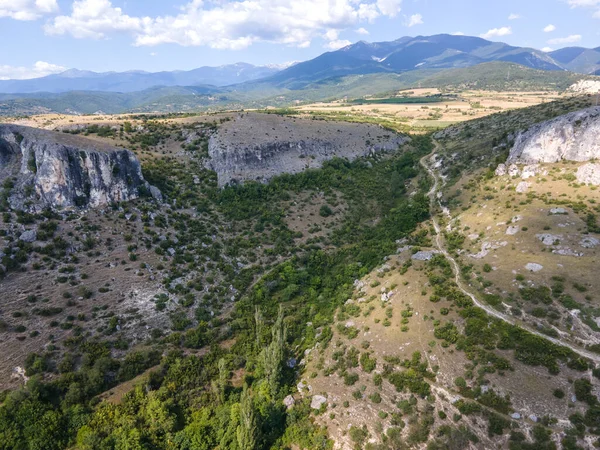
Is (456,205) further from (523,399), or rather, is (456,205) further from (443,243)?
(523,399)

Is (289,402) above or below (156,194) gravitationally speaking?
below

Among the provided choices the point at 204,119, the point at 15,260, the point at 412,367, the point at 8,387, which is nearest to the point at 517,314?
the point at 412,367

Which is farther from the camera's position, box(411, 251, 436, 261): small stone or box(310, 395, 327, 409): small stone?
box(411, 251, 436, 261): small stone

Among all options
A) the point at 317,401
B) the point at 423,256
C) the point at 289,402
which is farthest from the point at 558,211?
the point at 289,402

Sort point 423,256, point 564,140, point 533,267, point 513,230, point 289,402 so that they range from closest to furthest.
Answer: point 289,402 → point 533,267 → point 513,230 → point 423,256 → point 564,140

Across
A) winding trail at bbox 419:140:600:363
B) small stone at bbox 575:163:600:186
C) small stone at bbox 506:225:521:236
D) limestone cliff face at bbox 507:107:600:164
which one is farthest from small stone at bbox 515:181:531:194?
small stone at bbox 506:225:521:236

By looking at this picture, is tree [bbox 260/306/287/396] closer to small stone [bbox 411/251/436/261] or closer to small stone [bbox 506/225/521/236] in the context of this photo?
small stone [bbox 411/251/436/261]

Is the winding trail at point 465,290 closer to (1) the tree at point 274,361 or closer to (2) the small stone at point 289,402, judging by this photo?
(1) the tree at point 274,361

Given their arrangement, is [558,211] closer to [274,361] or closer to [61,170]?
[274,361]
